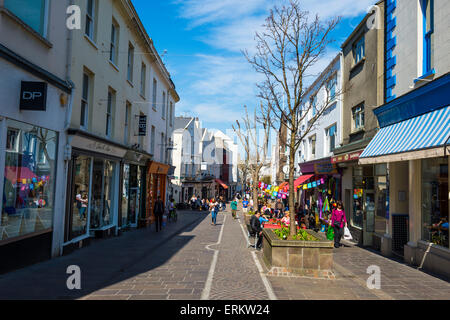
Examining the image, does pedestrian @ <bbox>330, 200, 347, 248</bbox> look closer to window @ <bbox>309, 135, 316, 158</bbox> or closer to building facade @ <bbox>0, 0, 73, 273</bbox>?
building facade @ <bbox>0, 0, 73, 273</bbox>

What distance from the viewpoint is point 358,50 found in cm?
1661

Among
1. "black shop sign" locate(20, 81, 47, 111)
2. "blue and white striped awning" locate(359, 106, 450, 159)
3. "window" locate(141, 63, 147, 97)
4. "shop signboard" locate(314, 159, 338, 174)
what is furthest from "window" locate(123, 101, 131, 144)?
"blue and white striped awning" locate(359, 106, 450, 159)

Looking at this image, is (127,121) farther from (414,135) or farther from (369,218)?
(414,135)

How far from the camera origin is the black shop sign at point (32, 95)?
8117 mm

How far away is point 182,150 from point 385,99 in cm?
3059

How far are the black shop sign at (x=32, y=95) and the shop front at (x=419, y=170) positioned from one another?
9041mm

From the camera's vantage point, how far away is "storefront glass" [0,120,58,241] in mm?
7945

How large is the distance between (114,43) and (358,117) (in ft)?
37.7

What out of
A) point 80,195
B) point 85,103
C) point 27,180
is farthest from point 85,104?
point 27,180

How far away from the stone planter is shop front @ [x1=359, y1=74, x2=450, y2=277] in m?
3.19

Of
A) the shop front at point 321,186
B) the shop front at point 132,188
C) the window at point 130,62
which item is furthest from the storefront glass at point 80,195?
the shop front at point 321,186

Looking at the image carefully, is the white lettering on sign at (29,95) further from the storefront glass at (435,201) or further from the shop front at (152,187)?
the shop front at (152,187)
